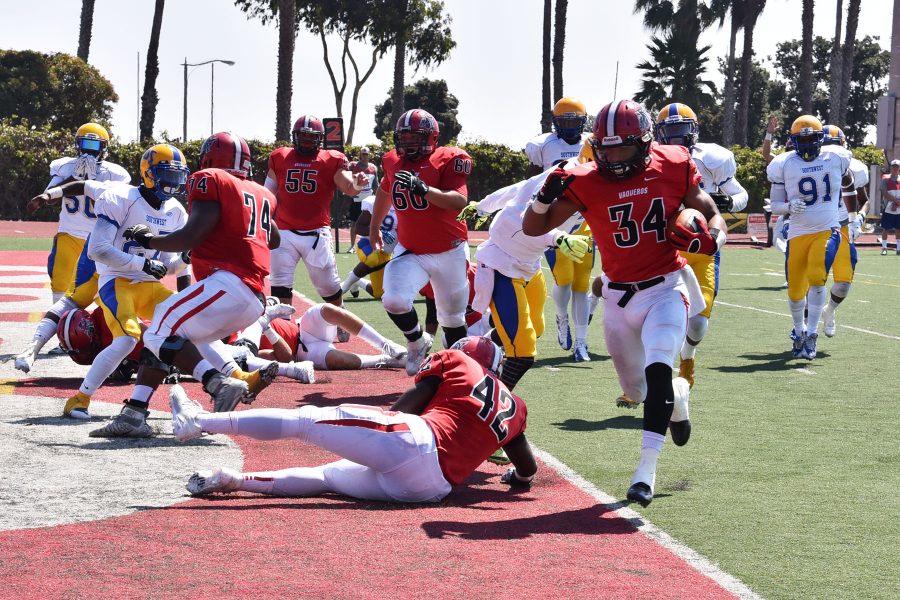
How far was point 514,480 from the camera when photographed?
647 cm

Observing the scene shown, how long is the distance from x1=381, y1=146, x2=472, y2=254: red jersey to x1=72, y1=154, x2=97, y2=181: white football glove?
3447 millimetres

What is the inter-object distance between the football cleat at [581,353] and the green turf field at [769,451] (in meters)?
0.15

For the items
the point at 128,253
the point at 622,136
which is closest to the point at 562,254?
the point at 128,253

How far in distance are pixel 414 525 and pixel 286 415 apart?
2.66 ft

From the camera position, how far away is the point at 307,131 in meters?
11.9

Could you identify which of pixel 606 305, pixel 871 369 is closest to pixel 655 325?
pixel 606 305

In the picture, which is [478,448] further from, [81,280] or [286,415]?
[81,280]

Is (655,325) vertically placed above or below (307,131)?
below

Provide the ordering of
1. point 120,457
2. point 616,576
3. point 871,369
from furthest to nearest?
point 871,369 → point 120,457 → point 616,576

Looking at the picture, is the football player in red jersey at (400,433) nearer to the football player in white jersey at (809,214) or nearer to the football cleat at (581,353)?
the football cleat at (581,353)

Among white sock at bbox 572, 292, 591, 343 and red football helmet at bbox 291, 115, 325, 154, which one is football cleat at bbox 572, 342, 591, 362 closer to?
white sock at bbox 572, 292, 591, 343

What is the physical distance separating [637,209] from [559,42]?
33.6 meters

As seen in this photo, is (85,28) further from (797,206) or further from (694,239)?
(694,239)

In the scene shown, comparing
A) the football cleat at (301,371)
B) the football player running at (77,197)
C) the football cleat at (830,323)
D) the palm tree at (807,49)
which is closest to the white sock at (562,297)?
the football cleat at (830,323)
